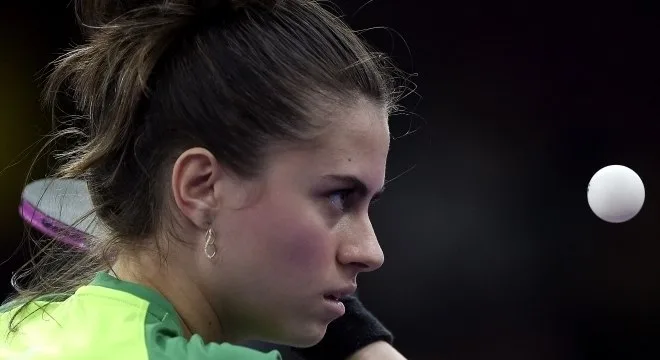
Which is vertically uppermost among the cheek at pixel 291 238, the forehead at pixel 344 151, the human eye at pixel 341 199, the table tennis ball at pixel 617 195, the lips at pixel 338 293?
the table tennis ball at pixel 617 195

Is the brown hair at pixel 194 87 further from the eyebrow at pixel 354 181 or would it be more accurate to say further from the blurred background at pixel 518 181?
the blurred background at pixel 518 181

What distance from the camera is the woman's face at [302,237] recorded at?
3.29 ft

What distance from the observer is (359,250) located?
104cm

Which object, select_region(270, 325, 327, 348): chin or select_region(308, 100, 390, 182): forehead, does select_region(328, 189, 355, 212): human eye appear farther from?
select_region(270, 325, 327, 348): chin

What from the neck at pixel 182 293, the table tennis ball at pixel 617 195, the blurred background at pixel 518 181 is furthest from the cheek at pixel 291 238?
the blurred background at pixel 518 181

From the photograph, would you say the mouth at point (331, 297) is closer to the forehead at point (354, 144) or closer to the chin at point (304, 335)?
the chin at point (304, 335)

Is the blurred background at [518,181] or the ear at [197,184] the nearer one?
the ear at [197,184]

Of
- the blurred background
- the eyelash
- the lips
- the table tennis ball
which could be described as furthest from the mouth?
the blurred background

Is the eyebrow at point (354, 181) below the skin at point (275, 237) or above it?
above

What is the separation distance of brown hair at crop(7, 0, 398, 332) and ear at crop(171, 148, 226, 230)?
16 mm

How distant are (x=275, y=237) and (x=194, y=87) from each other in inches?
8.1

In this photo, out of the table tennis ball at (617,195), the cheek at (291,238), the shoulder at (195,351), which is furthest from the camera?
the table tennis ball at (617,195)

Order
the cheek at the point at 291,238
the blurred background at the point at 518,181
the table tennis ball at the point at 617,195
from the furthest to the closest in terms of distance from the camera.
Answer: the blurred background at the point at 518,181 < the table tennis ball at the point at 617,195 < the cheek at the point at 291,238

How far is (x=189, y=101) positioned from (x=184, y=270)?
201mm
